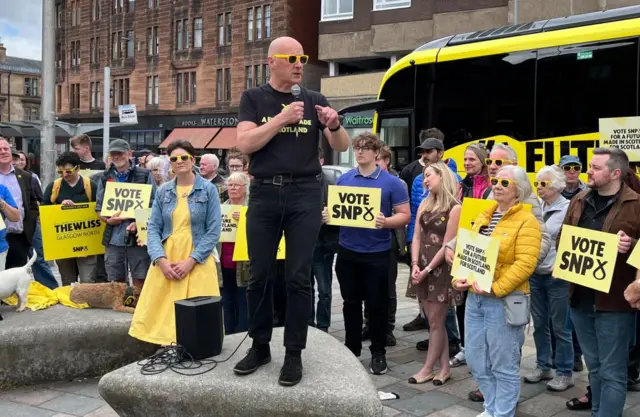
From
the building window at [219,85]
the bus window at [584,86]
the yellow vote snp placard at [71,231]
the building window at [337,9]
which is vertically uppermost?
the building window at [337,9]

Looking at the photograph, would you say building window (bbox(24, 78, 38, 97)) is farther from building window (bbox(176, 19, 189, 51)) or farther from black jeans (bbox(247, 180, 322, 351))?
black jeans (bbox(247, 180, 322, 351))

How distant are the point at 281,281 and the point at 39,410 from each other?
251 cm

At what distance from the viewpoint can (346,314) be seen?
6.13 metres

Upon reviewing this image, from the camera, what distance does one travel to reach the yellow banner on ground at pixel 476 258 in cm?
444

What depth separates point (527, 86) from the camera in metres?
10.2

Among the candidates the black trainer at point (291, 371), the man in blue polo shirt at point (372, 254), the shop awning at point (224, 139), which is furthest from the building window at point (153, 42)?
the black trainer at point (291, 371)

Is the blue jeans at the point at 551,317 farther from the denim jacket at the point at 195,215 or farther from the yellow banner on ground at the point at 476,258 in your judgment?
the denim jacket at the point at 195,215

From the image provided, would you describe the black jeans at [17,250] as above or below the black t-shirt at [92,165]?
below

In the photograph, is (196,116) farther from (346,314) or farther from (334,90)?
(346,314)

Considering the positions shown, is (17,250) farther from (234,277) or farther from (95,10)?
(95,10)

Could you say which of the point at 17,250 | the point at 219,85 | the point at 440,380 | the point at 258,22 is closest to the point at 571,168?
the point at 440,380

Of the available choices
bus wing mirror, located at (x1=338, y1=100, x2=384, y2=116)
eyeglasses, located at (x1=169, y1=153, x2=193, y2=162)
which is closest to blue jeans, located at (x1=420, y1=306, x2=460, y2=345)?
eyeglasses, located at (x1=169, y1=153, x2=193, y2=162)

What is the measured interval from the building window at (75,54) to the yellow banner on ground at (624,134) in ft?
172

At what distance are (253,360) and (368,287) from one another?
179cm
